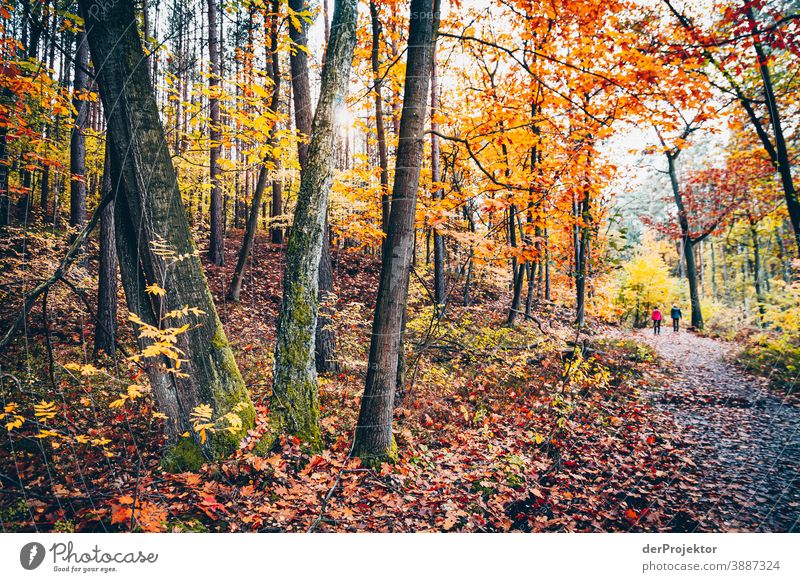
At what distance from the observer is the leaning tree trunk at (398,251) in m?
3.64

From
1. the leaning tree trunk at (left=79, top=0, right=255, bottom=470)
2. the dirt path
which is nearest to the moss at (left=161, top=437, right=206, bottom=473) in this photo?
the leaning tree trunk at (left=79, top=0, right=255, bottom=470)

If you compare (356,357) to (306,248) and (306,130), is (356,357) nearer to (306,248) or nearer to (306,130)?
(306,248)

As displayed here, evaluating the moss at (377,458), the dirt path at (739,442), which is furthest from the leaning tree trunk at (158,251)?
the dirt path at (739,442)

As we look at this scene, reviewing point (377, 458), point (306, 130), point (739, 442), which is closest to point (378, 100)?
point (306, 130)

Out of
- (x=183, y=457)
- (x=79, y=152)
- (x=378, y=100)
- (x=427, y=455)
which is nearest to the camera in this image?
(x=183, y=457)

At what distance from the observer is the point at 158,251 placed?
3.29 metres

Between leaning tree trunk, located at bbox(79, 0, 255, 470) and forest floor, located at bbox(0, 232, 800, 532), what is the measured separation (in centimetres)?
41

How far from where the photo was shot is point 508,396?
731 centimetres

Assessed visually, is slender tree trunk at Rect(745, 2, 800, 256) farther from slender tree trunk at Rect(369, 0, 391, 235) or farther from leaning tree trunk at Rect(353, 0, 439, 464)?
slender tree trunk at Rect(369, 0, 391, 235)

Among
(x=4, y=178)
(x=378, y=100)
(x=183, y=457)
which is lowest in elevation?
(x=183, y=457)

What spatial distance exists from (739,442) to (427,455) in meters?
5.02

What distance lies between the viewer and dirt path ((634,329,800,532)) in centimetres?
369

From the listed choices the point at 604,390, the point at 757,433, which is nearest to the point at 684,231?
the point at 604,390
